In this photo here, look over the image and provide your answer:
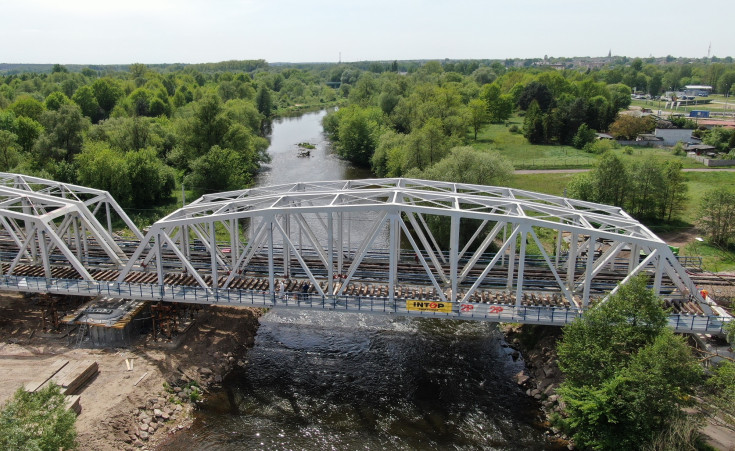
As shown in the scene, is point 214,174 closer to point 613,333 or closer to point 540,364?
point 540,364

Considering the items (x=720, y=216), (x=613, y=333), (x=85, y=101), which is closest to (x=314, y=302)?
(x=613, y=333)

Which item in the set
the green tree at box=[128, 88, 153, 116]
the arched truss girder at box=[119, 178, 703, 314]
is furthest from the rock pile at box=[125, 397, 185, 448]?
the green tree at box=[128, 88, 153, 116]

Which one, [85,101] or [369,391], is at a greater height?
[85,101]

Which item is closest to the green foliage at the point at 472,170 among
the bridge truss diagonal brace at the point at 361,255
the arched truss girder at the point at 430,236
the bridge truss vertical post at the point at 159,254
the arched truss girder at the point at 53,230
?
the arched truss girder at the point at 430,236

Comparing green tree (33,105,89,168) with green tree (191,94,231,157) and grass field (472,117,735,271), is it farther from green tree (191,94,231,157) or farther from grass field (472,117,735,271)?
grass field (472,117,735,271)

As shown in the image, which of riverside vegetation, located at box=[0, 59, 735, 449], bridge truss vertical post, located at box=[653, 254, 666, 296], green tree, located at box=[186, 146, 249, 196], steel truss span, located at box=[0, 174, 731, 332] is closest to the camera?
riverside vegetation, located at box=[0, 59, 735, 449]

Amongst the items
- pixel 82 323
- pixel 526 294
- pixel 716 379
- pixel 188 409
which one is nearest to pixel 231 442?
pixel 188 409

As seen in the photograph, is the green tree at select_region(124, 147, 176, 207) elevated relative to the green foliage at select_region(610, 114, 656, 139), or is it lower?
lower

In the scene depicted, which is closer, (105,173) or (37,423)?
(37,423)
